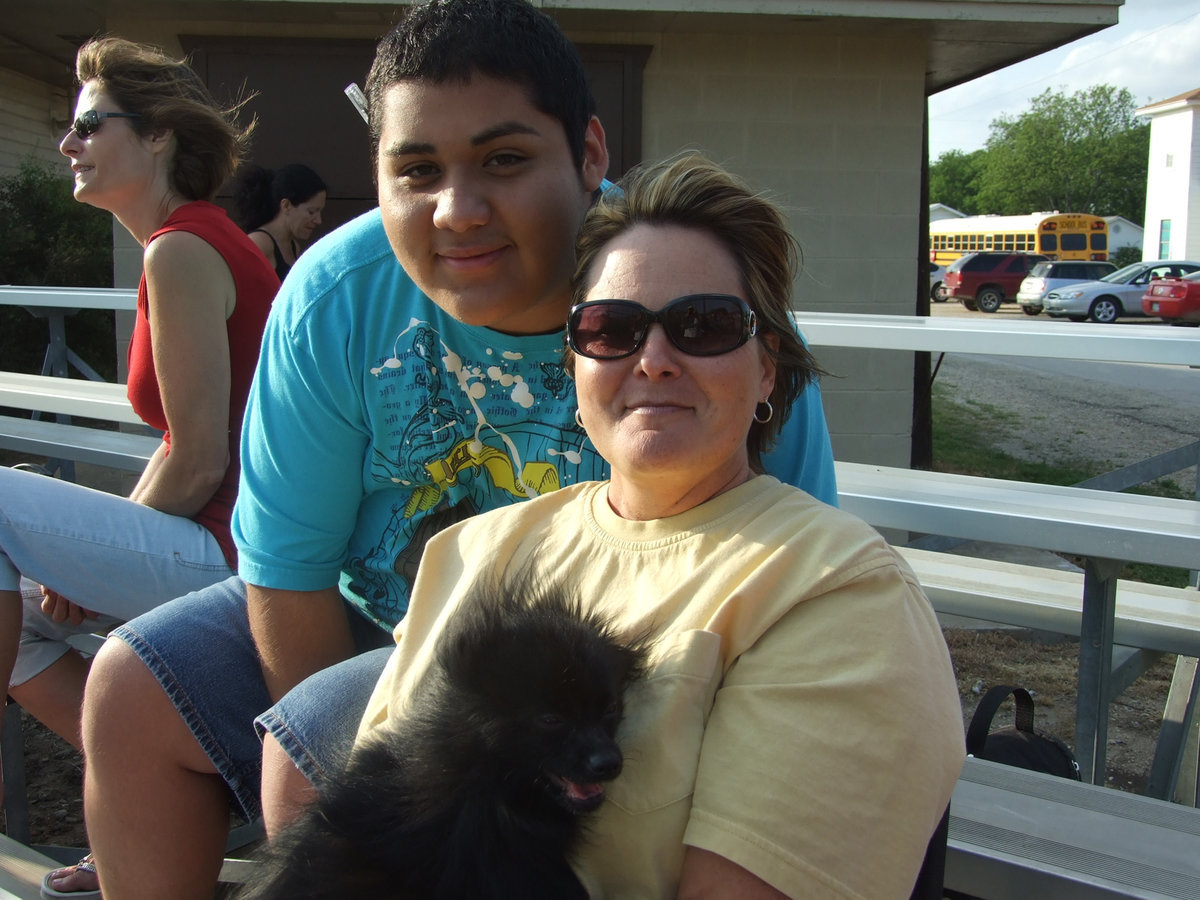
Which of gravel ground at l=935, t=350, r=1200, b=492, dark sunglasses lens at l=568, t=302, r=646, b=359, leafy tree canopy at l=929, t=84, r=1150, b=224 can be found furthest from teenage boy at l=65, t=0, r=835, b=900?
leafy tree canopy at l=929, t=84, r=1150, b=224

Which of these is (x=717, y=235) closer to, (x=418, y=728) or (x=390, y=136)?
(x=390, y=136)

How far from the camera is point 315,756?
1.67 m

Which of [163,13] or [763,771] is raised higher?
[163,13]

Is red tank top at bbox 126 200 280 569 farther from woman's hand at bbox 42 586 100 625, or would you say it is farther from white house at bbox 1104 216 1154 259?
white house at bbox 1104 216 1154 259

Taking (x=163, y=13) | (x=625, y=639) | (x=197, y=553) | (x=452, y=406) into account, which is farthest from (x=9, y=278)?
(x=625, y=639)

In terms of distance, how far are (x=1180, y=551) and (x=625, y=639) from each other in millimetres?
1490

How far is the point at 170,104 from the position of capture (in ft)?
9.95

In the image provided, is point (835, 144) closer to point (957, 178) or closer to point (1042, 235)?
point (1042, 235)

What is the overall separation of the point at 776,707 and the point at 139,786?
1.28m

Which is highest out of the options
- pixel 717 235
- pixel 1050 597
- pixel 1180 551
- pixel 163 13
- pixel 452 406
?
pixel 163 13

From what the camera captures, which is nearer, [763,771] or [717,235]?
[763,771]

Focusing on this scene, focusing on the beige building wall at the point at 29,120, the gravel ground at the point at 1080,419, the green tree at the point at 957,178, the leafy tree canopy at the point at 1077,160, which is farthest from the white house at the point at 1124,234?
the beige building wall at the point at 29,120

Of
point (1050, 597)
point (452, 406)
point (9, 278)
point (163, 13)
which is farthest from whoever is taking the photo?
point (9, 278)

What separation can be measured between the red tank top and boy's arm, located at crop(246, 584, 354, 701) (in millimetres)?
679
